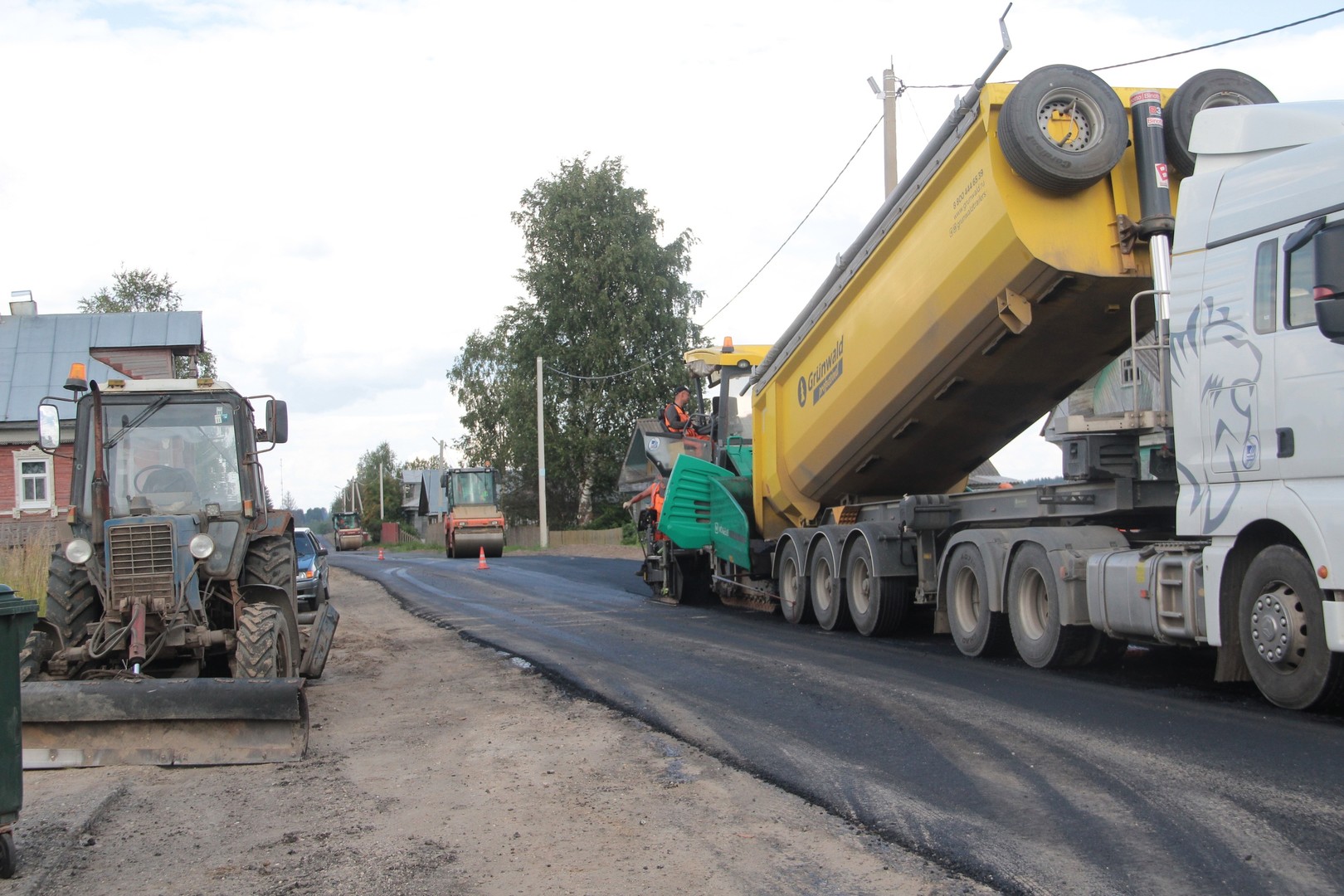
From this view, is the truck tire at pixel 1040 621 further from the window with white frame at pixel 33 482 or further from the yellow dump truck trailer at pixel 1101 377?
the window with white frame at pixel 33 482

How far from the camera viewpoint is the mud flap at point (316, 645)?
31.9 feet

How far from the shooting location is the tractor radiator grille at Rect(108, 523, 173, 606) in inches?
316

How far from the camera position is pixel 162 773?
666 cm

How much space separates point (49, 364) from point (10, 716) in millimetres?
31115

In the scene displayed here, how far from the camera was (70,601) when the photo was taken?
8094 mm

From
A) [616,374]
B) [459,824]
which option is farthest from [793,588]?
[616,374]

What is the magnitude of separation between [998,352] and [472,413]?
44.8 meters

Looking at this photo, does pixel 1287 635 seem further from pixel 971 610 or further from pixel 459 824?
pixel 459 824

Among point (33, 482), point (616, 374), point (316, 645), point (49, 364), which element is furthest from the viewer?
point (616, 374)

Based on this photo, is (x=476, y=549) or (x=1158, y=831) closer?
(x=1158, y=831)

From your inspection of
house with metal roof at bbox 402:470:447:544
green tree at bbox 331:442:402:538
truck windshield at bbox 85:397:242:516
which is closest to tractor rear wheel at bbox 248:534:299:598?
truck windshield at bbox 85:397:242:516

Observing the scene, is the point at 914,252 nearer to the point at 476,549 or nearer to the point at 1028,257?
the point at 1028,257

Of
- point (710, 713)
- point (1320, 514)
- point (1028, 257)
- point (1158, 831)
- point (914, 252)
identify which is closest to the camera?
point (1158, 831)

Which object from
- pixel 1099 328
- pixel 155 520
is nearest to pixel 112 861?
pixel 155 520
